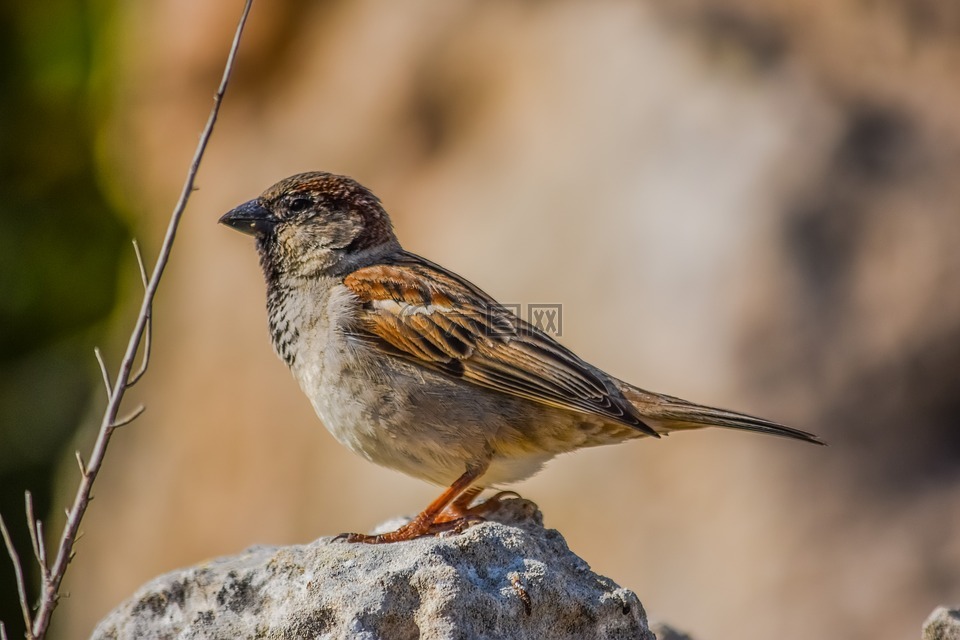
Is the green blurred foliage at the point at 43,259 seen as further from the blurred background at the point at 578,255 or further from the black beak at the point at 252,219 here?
the black beak at the point at 252,219

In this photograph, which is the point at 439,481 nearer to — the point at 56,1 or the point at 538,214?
the point at 538,214

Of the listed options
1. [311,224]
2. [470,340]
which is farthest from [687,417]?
[311,224]

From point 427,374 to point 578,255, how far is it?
395 cm

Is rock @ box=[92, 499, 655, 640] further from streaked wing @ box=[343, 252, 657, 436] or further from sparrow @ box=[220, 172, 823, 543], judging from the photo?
streaked wing @ box=[343, 252, 657, 436]

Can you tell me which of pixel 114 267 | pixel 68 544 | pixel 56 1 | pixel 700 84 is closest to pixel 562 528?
pixel 700 84

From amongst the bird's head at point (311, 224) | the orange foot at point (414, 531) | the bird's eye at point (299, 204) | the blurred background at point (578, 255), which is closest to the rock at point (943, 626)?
the orange foot at point (414, 531)

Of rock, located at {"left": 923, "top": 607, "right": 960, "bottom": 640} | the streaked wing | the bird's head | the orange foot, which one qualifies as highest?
the bird's head

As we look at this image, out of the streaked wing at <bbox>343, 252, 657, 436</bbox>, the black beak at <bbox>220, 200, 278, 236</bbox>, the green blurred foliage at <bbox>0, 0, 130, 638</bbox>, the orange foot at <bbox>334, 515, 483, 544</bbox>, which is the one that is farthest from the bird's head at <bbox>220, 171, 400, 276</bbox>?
the green blurred foliage at <bbox>0, 0, 130, 638</bbox>

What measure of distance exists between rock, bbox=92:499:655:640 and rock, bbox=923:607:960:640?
0.86 meters

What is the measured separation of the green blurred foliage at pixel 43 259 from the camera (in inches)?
349

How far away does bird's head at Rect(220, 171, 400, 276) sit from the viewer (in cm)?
475

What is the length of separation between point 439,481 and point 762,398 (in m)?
3.47

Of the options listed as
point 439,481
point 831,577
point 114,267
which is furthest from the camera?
point 114,267

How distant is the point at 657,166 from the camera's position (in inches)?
314
